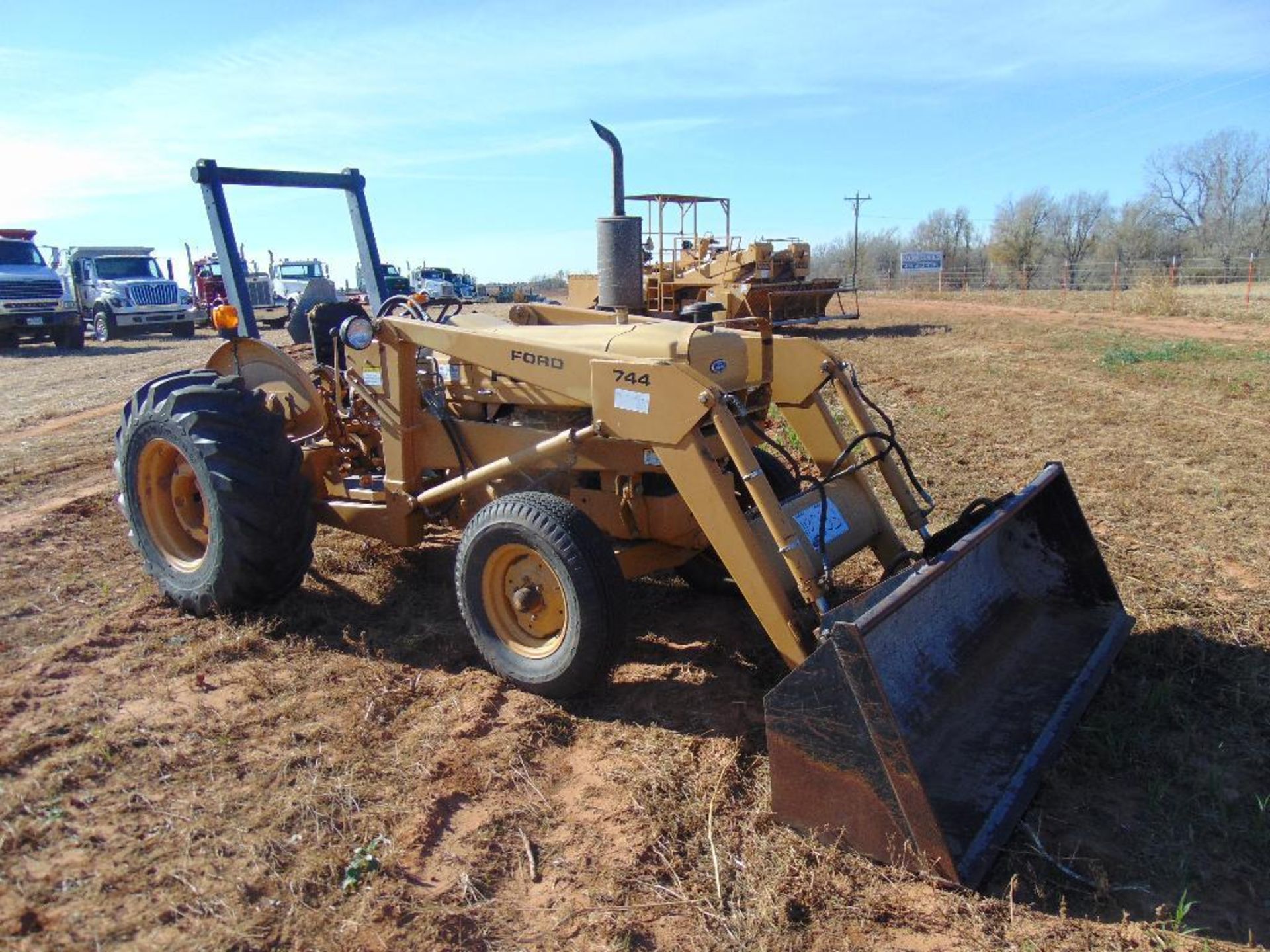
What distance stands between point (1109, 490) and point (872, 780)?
4.82m

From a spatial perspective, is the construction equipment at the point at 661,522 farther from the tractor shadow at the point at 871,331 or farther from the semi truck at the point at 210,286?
the semi truck at the point at 210,286

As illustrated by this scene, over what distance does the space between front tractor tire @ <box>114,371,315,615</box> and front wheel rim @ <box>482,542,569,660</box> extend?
1.25 metres

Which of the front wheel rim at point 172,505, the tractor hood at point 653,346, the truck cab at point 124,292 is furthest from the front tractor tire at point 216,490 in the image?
the truck cab at point 124,292

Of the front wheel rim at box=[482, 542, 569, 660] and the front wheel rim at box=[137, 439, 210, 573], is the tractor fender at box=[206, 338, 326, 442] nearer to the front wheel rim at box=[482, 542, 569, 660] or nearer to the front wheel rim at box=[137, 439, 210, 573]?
the front wheel rim at box=[137, 439, 210, 573]

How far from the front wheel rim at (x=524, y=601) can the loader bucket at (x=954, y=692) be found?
4.30ft

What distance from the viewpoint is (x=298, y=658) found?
4.44 m

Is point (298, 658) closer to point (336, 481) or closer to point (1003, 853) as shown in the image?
point (336, 481)

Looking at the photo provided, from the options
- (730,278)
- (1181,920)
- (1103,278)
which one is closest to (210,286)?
(730,278)

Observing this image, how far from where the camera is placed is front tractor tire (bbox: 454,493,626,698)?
3.77 metres

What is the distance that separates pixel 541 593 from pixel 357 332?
167 centimetres

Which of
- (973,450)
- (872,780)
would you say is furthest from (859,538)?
(973,450)

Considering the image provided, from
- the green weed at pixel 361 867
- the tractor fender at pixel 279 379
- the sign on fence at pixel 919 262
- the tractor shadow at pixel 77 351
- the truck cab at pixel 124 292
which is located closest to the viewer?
the green weed at pixel 361 867

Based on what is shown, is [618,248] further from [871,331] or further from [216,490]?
[871,331]

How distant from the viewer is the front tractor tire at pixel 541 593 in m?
3.77
